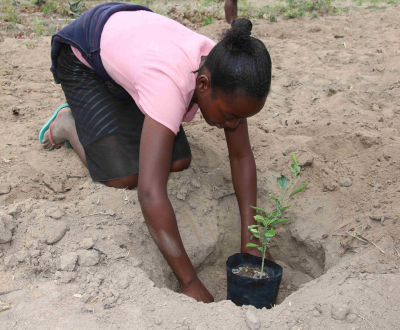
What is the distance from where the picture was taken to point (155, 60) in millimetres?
1811

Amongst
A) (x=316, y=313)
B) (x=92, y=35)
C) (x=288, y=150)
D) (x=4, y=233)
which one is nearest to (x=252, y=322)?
(x=316, y=313)

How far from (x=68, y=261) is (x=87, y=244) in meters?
0.14

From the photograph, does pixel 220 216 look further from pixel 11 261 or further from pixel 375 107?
pixel 375 107

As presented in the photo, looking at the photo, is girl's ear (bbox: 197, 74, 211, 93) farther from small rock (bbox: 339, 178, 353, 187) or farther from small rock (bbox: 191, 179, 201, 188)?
small rock (bbox: 339, 178, 353, 187)

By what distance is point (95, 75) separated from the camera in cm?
242

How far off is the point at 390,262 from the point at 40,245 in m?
1.62

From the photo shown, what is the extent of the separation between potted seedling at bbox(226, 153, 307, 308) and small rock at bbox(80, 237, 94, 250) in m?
0.71

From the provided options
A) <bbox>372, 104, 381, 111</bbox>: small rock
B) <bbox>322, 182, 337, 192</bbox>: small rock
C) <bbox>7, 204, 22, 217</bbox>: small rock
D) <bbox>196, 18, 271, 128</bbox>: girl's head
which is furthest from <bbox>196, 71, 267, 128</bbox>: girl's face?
<bbox>372, 104, 381, 111</bbox>: small rock

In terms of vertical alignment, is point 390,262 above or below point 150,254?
above

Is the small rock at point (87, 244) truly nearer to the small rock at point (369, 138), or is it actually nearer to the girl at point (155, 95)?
the girl at point (155, 95)

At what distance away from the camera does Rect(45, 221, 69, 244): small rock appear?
1.79m

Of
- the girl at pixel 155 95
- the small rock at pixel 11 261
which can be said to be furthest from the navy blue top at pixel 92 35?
the small rock at pixel 11 261

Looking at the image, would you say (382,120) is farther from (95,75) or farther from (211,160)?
(95,75)

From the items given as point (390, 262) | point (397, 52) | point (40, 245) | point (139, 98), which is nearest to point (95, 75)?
point (139, 98)
